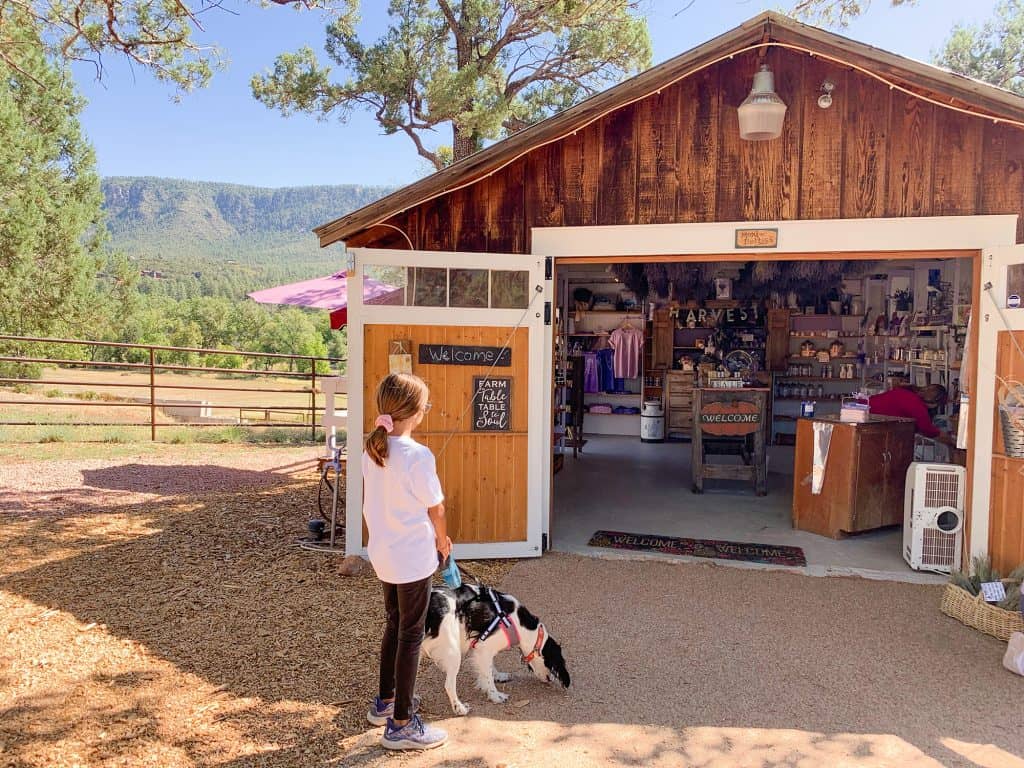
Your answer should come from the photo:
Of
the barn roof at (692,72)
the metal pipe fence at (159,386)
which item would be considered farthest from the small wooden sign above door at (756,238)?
the metal pipe fence at (159,386)

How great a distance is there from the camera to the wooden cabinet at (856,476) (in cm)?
620

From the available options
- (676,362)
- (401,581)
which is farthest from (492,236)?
(676,362)

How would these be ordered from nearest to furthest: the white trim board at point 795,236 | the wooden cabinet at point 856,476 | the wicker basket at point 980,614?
the wicker basket at point 980,614 < the white trim board at point 795,236 < the wooden cabinet at point 856,476

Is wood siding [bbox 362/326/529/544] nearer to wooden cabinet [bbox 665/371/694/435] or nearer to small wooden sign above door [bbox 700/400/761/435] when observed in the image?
small wooden sign above door [bbox 700/400/761/435]

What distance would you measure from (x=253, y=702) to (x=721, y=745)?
204 cm

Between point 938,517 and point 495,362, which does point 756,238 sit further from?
point 938,517

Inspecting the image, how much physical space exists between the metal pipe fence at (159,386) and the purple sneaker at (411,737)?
16.3 ft

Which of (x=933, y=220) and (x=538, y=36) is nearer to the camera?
(x=933, y=220)

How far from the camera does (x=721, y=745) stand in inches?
123

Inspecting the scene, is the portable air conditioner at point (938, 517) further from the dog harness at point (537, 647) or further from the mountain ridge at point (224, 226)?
the mountain ridge at point (224, 226)

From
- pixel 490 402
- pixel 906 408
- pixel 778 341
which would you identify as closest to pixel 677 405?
pixel 778 341

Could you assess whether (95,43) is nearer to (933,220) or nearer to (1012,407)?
(933,220)

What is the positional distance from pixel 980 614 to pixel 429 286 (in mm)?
4026

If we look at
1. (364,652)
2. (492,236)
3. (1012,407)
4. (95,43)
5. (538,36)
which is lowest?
(364,652)
